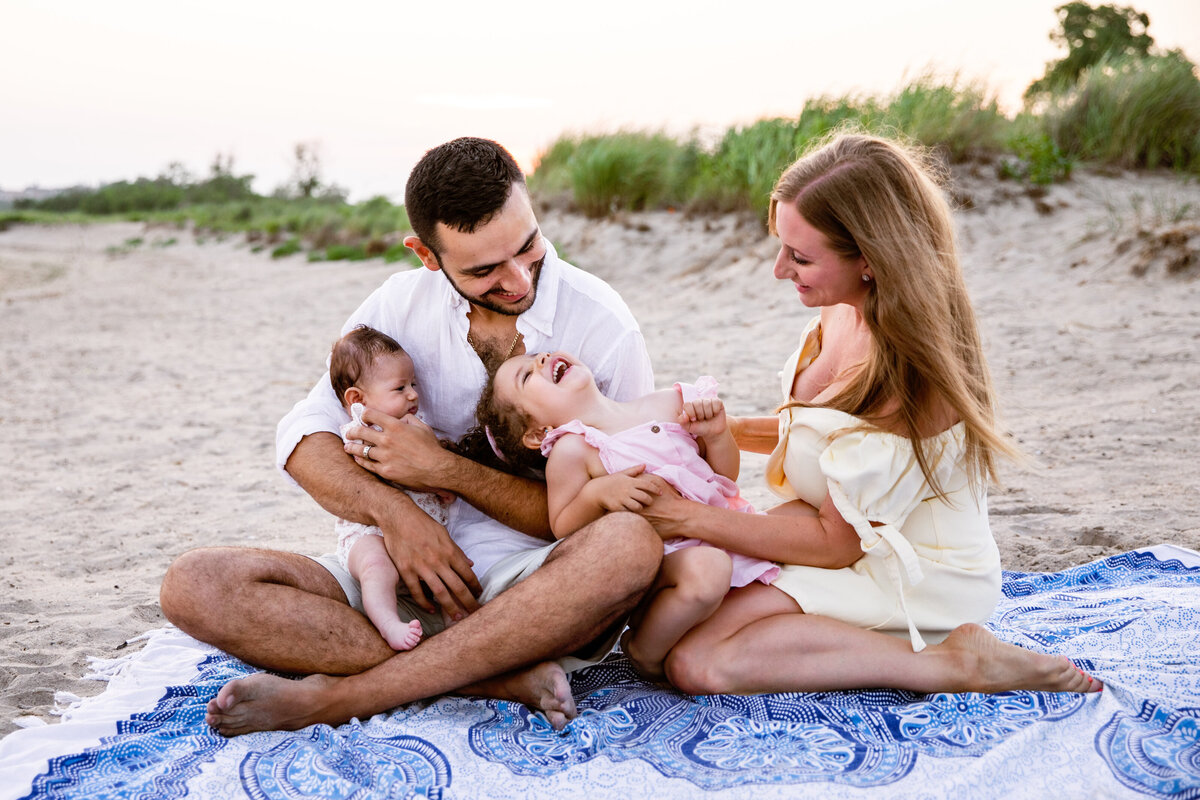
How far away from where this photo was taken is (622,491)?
2.61m

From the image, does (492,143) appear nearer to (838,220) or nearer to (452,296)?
(452,296)

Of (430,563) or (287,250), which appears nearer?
(430,563)

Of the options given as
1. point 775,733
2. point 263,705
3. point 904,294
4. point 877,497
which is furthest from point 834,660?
point 263,705

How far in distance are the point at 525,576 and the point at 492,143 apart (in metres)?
1.41

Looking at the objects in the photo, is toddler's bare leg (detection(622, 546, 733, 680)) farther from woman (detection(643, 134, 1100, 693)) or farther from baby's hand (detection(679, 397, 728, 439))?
baby's hand (detection(679, 397, 728, 439))

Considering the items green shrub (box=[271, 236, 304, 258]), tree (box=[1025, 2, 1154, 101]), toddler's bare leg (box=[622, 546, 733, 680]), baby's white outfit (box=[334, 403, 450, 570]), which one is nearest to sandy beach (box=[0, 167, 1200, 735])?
baby's white outfit (box=[334, 403, 450, 570])

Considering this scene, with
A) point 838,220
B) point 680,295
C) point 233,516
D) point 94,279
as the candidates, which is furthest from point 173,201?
point 838,220

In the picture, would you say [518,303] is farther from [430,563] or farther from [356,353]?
[430,563]

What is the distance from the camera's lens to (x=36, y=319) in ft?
46.2

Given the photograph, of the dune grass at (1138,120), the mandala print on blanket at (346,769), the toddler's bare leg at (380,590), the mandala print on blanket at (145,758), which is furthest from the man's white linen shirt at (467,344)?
the dune grass at (1138,120)

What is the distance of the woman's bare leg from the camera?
251 cm

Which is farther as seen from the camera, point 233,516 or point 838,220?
point 233,516

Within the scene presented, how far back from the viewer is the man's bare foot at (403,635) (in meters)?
2.62

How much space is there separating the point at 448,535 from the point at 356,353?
70cm
